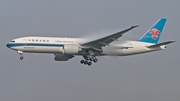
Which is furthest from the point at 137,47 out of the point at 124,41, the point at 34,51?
the point at 34,51

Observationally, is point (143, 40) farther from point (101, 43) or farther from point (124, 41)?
point (101, 43)

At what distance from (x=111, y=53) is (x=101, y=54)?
148 centimetres

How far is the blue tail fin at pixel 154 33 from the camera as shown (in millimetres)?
68938

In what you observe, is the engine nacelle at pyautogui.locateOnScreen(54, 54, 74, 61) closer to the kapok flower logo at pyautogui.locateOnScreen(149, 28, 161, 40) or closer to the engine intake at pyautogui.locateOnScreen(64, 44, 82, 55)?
the engine intake at pyautogui.locateOnScreen(64, 44, 82, 55)

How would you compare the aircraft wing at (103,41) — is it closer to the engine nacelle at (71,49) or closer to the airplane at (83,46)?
the airplane at (83,46)

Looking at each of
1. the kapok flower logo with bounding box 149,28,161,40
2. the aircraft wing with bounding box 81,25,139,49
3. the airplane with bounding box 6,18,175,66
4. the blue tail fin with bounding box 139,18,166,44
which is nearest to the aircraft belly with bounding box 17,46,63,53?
the airplane with bounding box 6,18,175,66

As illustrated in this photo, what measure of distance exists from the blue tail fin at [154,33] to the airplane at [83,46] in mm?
173

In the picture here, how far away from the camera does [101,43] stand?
63.8 metres

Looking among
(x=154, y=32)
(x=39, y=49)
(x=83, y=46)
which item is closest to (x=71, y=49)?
(x=83, y=46)

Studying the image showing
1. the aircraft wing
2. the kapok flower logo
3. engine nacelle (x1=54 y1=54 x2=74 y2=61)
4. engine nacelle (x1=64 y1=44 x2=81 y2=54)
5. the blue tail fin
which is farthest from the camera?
the kapok flower logo

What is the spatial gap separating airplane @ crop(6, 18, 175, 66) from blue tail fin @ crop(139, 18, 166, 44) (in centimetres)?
17

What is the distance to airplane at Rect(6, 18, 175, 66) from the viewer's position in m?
62.6

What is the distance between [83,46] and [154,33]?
494 inches

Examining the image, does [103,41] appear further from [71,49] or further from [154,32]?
[154,32]
